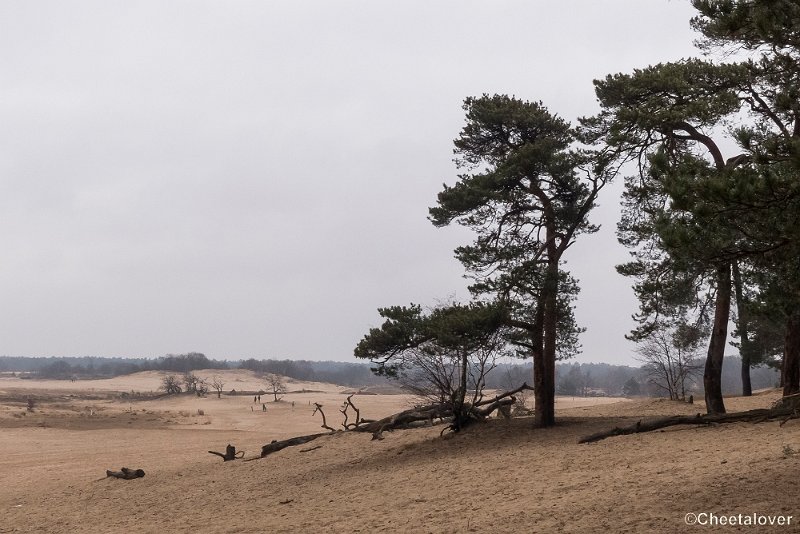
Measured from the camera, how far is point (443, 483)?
13.9m

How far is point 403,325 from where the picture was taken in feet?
60.0

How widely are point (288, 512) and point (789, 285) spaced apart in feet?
31.4

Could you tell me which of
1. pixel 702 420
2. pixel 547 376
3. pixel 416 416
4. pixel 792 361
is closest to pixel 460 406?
pixel 416 416

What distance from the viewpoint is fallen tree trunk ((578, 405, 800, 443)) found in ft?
49.5

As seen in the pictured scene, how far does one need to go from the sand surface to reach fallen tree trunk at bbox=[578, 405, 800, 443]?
0.37m

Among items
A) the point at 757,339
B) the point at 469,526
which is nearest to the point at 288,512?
the point at 469,526

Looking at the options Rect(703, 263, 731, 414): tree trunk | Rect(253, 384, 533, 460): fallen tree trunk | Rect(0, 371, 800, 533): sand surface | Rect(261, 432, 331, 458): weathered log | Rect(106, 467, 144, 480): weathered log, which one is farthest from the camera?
Rect(261, 432, 331, 458): weathered log

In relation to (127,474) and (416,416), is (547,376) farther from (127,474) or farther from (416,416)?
(127,474)

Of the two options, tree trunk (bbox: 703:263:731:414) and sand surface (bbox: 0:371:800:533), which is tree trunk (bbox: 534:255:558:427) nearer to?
sand surface (bbox: 0:371:800:533)

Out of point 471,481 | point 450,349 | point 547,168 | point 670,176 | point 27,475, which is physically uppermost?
point 547,168

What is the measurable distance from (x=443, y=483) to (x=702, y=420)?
243 inches

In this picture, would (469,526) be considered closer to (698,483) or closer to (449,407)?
(698,483)

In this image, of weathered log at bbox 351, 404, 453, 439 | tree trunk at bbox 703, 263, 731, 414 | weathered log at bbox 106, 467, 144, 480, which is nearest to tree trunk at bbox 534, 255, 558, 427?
weathered log at bbox 351, 404, 453, 439

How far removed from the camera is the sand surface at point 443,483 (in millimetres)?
9648
